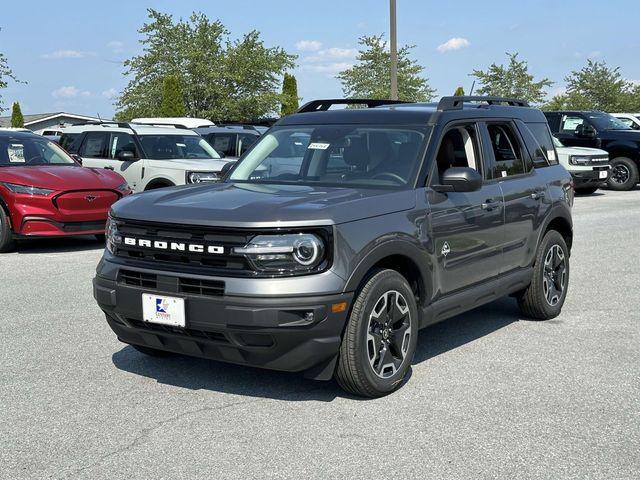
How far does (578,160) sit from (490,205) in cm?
1484

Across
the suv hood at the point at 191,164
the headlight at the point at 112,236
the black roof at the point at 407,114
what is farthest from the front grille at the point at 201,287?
the suv hood at the point at 191,164

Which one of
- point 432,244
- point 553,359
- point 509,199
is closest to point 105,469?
point 432,244

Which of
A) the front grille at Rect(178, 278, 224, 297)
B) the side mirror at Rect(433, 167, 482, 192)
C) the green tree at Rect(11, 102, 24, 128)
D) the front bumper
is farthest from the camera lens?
the green tree at Rect(11, 102, 24, 128)

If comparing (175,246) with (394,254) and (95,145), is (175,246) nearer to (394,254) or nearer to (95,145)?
(394,254)

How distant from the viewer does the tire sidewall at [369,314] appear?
468 centimetres

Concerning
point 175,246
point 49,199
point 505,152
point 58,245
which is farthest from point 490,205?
point 58,245

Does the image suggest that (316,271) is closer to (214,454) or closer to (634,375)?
(214,454)

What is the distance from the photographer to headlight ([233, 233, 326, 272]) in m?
4.46

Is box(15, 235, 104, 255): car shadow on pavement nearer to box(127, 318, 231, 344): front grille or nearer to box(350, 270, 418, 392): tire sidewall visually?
box(127, 318, 231, 344): front grille

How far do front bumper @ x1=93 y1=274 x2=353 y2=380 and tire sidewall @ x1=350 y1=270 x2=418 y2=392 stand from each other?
0.14 m

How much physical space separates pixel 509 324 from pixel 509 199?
3.98 ft

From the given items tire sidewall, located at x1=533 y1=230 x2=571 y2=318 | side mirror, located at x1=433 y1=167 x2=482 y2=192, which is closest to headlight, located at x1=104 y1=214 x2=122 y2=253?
side mirror, located at x1=433 y1=167 x2=482 y2=192

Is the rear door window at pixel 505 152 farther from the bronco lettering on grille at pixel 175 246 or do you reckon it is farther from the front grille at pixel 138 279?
the front grille at pixel 138 279

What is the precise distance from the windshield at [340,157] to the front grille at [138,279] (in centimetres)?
137
